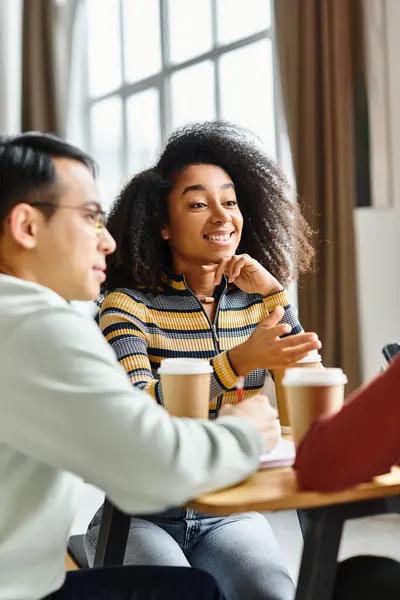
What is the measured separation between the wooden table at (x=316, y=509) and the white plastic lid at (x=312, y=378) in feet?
0.72

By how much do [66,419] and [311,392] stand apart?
1.46 feet

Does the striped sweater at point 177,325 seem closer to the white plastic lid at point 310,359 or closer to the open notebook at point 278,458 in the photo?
the white plastic lid at point 310,359

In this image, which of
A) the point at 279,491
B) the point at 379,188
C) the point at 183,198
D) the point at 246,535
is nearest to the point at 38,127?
the point at 379,188

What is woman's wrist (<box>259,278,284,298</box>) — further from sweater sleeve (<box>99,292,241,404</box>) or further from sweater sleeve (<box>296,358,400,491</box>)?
sweater sleeve (<box>296,358,400,491</box>)

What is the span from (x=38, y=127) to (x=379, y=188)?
2.85 metres

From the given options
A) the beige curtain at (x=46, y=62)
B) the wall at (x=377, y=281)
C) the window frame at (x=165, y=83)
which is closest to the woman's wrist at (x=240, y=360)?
the wall at (x=377, y=281)

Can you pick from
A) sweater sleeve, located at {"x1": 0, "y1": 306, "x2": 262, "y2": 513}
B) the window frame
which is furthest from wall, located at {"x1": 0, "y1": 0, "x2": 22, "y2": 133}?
sweater sleeve, located at {"x1": 0, "y1": 306, "x2": 262, "y2": 513}

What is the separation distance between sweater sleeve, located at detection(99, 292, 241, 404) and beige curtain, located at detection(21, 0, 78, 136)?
3860mm

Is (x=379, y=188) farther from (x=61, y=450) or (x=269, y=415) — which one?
(x=61, y=450)

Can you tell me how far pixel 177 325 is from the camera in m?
1.87

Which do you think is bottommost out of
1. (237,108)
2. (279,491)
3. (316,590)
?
(316,590)

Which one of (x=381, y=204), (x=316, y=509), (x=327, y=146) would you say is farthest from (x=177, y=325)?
(x=327, y=146)

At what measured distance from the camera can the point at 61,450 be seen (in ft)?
3.18

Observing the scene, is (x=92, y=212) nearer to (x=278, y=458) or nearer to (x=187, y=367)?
(x=187, y=367)
